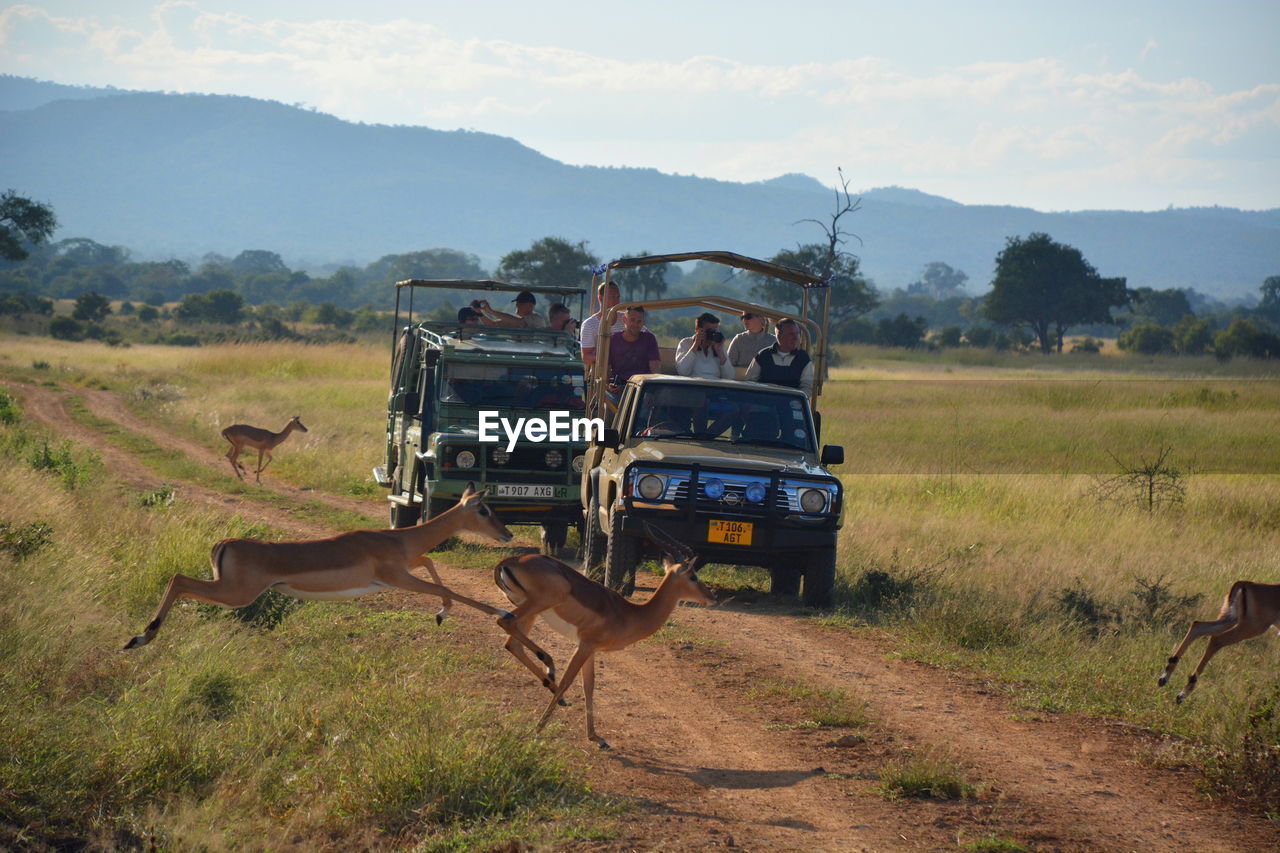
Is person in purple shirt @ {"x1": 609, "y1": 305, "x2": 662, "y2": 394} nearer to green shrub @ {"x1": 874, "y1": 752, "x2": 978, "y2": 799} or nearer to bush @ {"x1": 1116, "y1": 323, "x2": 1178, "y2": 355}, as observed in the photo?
green shrub @ {"x1": 874, "y1": 752, "x2": 978, "y2": 799}

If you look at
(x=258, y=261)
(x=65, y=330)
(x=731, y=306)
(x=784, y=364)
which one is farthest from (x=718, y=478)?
(x=258, y=261)

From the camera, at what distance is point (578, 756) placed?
6465 millimetres

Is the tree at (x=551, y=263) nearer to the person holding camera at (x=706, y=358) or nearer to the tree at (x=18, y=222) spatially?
the tree at (x=18, y=222)

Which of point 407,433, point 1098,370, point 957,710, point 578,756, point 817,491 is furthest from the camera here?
point 1098,370

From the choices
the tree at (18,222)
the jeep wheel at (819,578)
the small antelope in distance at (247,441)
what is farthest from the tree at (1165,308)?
the jeep wheel at (819,578)

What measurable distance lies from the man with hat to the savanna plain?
2645 millimetres

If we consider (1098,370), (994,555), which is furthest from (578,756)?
(1098,370)

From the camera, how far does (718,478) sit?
9.82 m

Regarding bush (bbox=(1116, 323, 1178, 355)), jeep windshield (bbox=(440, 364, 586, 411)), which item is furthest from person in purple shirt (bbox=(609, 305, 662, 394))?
bush (bbox=(1116, 323, 1178, 355))

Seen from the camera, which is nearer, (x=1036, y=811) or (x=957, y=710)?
(x=1036, y=811)

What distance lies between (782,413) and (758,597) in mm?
1737

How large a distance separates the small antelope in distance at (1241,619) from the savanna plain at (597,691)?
1.29 ft

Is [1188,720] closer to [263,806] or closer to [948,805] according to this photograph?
[948,805]

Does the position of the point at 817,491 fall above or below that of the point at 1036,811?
above
